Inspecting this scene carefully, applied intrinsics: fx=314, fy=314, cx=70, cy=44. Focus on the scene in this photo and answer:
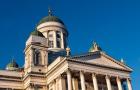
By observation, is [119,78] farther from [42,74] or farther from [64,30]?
[64,30]

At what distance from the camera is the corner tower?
199ft

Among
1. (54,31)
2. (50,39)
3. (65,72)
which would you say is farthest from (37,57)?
(54,31)

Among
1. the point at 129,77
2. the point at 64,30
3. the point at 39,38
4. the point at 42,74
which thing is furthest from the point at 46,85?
the point at 64,30

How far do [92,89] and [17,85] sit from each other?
1186cm

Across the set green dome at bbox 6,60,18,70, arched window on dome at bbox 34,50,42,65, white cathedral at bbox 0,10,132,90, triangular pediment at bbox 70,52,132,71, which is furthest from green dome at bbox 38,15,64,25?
triangular pediment at bbox 70,52,132,71

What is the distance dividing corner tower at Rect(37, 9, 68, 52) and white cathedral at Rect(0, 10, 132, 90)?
6.31 metres

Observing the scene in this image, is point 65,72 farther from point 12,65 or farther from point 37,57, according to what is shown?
point 12,65

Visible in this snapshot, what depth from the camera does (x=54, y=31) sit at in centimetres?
6212

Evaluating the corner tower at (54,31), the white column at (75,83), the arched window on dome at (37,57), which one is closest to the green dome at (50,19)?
the corner tower at (54,31)

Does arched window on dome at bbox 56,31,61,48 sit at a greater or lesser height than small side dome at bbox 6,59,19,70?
greater

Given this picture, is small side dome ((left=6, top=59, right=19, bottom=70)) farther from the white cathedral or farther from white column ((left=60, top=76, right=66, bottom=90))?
white column ((left=60, top=76, right=66, bottom=90))

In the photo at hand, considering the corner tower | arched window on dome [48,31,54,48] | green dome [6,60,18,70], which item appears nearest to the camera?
arched window on dome [48,31,54,48]

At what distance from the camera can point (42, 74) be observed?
48.9 meters

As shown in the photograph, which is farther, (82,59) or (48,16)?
(48,16)
